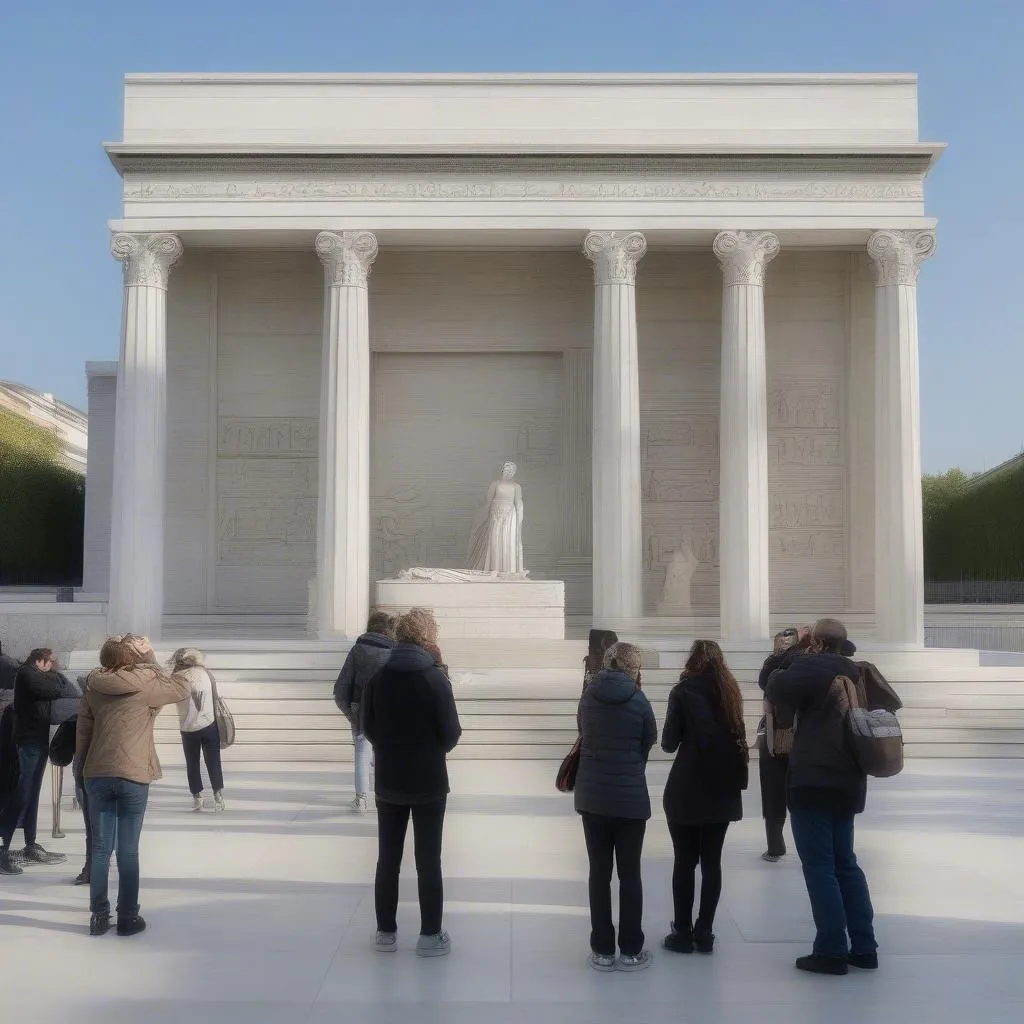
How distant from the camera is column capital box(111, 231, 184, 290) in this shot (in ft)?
88.9

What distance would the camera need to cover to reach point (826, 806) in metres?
7.98

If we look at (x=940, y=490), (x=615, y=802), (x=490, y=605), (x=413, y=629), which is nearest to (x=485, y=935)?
(x=615, y=802)

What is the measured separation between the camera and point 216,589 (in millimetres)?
31000

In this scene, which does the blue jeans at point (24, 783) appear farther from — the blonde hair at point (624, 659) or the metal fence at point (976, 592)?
the metal fence at point (976, 592)

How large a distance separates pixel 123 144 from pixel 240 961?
22.4m

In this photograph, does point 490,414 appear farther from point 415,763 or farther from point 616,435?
point 415,763

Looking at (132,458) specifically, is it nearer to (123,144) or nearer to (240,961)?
(123,144)

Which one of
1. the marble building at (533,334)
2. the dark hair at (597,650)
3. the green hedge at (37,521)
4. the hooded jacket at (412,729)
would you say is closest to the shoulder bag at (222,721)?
the dark hair at (597,650)

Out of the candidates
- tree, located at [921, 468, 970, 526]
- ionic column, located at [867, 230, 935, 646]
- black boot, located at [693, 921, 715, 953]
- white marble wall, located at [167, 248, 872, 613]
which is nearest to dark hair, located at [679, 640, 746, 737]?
black boot, located at [693, 921, 715, 953]

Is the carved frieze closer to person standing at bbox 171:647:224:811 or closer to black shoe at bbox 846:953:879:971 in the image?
person standing at bbox 171:647:224:811

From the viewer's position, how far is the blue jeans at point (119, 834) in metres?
8.75

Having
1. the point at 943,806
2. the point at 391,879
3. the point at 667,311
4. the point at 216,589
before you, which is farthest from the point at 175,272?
the point at 391,879

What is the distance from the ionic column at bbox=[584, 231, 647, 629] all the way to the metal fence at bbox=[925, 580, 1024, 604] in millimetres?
22127

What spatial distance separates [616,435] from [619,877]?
63.2 ft
